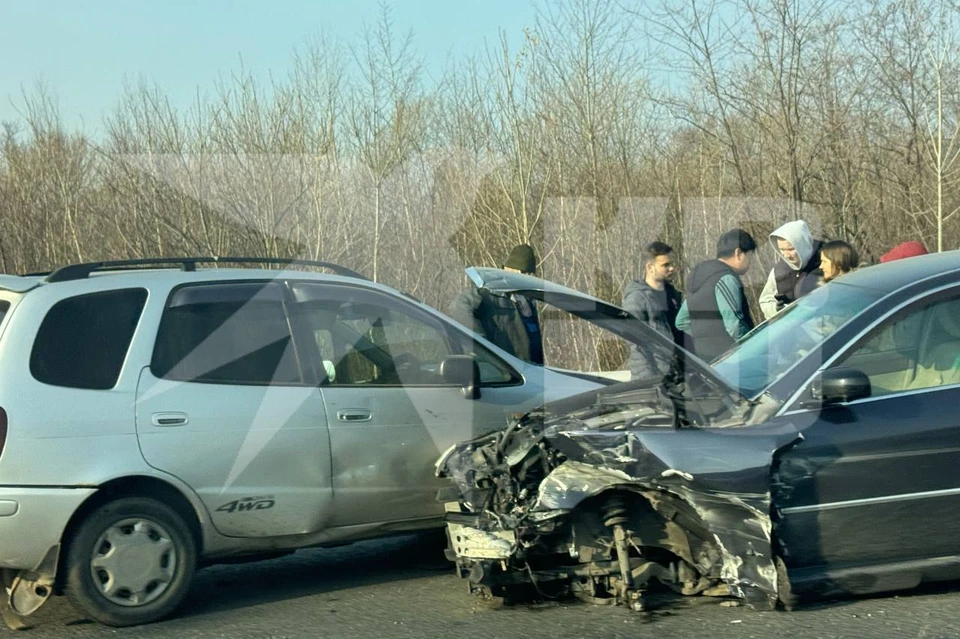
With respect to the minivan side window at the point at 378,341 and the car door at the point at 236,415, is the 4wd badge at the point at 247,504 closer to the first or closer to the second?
the car door at the point at 236,415

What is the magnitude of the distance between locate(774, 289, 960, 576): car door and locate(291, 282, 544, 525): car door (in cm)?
183

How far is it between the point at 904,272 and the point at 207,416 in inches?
143

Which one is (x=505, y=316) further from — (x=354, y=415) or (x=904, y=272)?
(x=904, y=272)

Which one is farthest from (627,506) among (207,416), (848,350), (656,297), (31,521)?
(656,297)

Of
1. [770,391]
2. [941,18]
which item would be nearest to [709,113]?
[941,18]

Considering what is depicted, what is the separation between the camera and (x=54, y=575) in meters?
5.11

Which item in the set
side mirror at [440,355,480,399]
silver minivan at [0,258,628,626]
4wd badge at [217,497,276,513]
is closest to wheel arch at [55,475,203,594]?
silver minivan at [0,258,628,626]

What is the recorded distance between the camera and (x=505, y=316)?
8625mm

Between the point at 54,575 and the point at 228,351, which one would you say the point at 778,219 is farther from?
the point at 54,575

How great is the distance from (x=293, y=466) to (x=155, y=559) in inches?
31.7

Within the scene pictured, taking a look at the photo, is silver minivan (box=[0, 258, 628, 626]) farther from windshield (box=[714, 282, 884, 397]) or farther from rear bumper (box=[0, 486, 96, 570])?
windshield (box=[714, 282, 884, 397])

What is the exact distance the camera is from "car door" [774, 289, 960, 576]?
16.1 feet

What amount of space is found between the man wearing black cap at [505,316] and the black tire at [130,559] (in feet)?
11.5

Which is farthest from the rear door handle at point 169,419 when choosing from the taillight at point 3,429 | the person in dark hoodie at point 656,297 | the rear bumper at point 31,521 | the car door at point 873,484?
the person in dark hoodie at point 656,297
